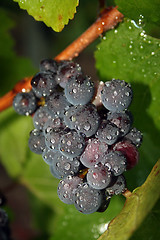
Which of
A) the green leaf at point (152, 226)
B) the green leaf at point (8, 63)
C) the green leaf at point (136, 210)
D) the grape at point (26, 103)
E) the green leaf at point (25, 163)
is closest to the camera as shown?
the green leaf at point (136, 210)

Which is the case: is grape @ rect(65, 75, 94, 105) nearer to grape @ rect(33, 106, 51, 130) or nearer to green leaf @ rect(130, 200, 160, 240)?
grape @ rect(33, 106, 51, 130)

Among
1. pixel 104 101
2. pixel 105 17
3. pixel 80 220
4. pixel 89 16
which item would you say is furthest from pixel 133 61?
pixel 89 16

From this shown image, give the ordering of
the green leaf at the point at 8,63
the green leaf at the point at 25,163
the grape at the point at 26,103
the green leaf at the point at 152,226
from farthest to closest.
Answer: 1. the green leaf at the point at 25,163
2. the green leaf at the point at 8,63
3. the grape at the point at 26,103
4. the green leaf at the point at 152,226

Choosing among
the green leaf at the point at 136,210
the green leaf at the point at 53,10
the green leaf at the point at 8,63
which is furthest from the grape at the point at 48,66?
the green leaf at the point at 8,63

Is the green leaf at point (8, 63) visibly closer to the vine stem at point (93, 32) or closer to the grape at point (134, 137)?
the vine stem at point (93, 32)

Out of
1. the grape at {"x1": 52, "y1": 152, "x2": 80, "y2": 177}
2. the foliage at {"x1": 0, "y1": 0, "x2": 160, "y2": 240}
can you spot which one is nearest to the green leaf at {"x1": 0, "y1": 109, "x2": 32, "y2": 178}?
the foliage at {"x1": 0, "y1": 0, "x2": 160, "y2": 240}

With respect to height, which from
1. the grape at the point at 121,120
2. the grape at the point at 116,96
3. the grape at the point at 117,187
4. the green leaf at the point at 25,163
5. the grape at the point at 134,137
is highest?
the grape at the point at 116,96
